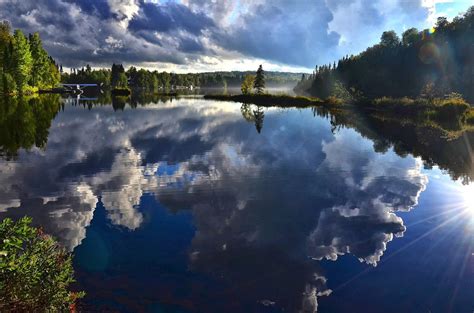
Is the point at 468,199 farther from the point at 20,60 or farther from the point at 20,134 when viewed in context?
the point at 20,60

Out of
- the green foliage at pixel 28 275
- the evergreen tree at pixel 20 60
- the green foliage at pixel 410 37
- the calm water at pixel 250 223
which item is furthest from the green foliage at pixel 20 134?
the green foliage at pixel 410 37

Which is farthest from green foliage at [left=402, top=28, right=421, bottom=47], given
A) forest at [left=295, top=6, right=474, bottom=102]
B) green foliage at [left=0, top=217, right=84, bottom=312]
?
green foliage at [left=0, top=217, right=84, bottom=312]

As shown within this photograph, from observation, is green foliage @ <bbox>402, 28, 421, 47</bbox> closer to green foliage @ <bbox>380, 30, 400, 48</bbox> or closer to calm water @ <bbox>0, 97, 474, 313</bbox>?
green foliage @ <bbox>380, 30, 400, 48</bbox>

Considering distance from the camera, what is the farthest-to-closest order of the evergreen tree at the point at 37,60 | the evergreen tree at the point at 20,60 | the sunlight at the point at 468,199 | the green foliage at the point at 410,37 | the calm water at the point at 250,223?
the green foliage at the point at 410,37, the evergreen tree at the point at 37,60, the evergreen tree at the point at 20,60, the sunlight at the point at 468,199, the calm water at the point at 250,223

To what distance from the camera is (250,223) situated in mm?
18234

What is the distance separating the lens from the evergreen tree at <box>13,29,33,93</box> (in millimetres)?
108562

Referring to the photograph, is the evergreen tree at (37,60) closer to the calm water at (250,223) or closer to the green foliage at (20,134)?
the green foliage at (20,134)

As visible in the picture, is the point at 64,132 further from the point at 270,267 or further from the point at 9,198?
the point at 270,267

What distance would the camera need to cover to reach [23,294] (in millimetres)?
7688

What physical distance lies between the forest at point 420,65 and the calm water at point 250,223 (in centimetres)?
9407

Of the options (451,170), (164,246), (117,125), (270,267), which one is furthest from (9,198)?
(117,125)

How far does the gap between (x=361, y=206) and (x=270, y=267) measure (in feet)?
32.5

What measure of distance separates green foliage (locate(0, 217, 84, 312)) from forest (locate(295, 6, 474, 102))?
116551 millimetres

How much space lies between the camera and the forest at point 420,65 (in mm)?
124375
